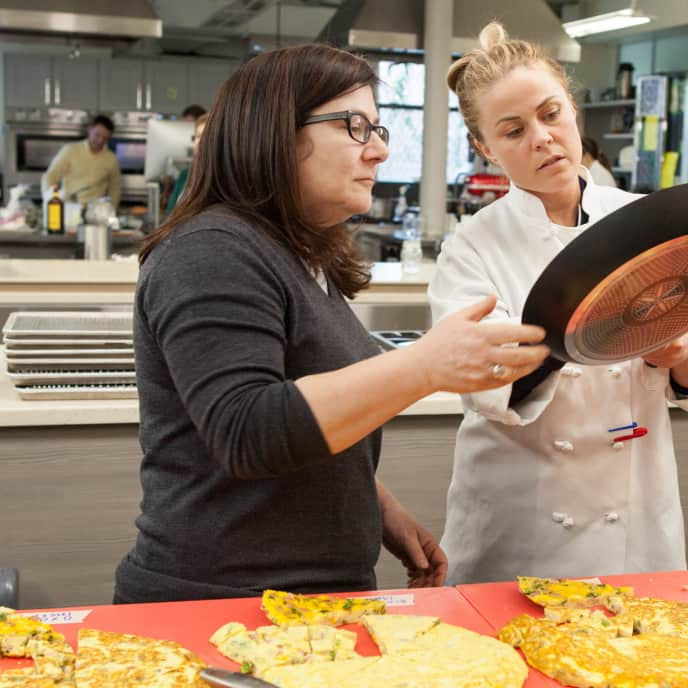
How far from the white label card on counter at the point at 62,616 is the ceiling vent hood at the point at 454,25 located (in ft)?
17.2

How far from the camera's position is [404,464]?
2799 millimetres

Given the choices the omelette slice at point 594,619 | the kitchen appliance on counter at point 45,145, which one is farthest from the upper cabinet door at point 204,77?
the omelette slice at point 594,619

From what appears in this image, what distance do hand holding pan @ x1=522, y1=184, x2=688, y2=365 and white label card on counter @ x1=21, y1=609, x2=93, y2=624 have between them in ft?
2.36

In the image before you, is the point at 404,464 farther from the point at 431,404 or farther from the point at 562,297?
the point at 562,297

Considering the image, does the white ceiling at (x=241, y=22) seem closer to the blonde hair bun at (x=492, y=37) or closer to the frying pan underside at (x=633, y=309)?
the blonde hair bun at (x=492, y=37)

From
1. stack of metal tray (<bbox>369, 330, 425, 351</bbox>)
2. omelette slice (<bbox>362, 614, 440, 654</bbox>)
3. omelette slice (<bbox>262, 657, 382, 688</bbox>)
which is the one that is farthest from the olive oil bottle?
omelette slice (<bbox>262, 657, 382, 688</bbox>)

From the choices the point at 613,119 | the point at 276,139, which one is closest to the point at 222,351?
the point at 276,139

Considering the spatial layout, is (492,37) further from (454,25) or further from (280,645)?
(454,25)

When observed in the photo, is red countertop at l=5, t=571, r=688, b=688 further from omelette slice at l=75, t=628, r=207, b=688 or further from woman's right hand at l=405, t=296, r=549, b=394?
woman's right hand at l=405, t=296, r=549, b=394

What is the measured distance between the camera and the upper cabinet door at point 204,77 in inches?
443

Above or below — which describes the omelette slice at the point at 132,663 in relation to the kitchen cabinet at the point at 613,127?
below

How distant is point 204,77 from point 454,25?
5070mm

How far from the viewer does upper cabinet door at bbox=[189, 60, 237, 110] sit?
443 inches

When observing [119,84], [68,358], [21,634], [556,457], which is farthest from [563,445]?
[119,84]
